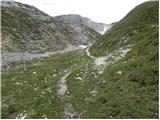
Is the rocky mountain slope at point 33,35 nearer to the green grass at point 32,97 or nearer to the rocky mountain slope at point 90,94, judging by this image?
the green grass at point 32,97

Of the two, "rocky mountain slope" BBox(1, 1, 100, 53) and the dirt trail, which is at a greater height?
the dirt trail

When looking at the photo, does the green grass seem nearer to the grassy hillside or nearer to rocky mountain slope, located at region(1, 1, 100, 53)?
the grassy hillside

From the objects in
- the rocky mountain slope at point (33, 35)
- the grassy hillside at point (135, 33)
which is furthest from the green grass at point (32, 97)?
the rocky mountain slope at point (33, 35)

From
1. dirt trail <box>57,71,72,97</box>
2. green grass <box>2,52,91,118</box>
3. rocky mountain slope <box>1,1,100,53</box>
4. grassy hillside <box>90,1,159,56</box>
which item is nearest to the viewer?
green grass <box>2,52,91,118</box>

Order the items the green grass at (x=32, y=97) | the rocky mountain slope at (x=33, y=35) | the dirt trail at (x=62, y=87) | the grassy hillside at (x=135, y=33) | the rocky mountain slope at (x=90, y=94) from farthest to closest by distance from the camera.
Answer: the rocky mountain slope at (x=33, y=35) < the grassy hillside at (x=135, y=33) < the dirt trail at (x=62, y=87) < the green grass at (x=32, y=97) < the rocky mountain slope at (x=90, y=94)

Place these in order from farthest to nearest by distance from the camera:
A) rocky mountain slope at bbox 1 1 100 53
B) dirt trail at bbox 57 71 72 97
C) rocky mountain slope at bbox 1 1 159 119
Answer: rocky mountain slope at bbox 1 1 100 53
dirt trail at bbox 57 71 72 97
rocky mountain slope at bbox 1 1 159 119

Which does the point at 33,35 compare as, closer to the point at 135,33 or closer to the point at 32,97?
the point at 135,33

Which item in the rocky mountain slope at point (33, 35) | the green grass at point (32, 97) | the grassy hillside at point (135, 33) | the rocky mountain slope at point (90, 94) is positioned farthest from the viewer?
the rocky mountain slope at point (33, 35)

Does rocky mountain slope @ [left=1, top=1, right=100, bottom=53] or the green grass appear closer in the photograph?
the green grass

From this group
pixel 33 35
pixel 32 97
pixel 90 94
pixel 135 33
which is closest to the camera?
pixel 90 94

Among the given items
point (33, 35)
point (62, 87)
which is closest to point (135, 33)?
point (62, 87)

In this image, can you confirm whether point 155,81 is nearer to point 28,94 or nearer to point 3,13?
point 28,94

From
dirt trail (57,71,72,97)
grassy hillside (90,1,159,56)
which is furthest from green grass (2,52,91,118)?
grassy hillside (90,1,159,56)

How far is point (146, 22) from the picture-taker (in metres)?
90.1
